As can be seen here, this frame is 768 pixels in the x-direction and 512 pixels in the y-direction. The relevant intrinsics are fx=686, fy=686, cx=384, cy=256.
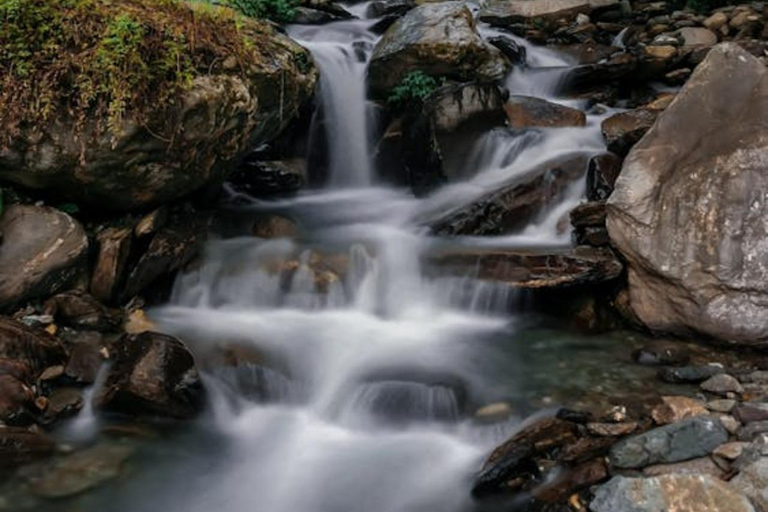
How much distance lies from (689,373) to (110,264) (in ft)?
14.2

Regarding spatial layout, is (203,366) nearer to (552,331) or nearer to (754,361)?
(552,331)

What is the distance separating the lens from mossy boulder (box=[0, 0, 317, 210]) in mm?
4945

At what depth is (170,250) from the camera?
5926 millimetres

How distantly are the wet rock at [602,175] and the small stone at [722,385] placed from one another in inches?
106

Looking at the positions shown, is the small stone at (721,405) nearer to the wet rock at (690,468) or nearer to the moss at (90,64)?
the wet rock at (690,468)

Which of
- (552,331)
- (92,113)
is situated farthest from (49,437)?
(552,331)

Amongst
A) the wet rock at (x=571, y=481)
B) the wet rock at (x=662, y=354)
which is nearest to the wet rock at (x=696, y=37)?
the wet rock at (x=662, y=354)

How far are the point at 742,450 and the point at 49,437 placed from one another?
149 inches

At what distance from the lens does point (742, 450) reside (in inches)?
134

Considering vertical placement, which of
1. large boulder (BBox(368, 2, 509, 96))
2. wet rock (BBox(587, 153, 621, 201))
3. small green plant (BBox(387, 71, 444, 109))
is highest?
large boulder (BBox(368, 2, 509, 96))

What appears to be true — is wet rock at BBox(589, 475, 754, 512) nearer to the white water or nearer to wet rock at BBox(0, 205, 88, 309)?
the white water

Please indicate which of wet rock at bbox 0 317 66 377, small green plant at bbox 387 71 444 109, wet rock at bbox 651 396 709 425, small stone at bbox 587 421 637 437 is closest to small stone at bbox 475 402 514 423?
small stone at bbox 587 421 637 437

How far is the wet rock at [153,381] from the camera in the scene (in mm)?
4266

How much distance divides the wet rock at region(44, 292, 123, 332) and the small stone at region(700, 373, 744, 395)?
13.7 feet
